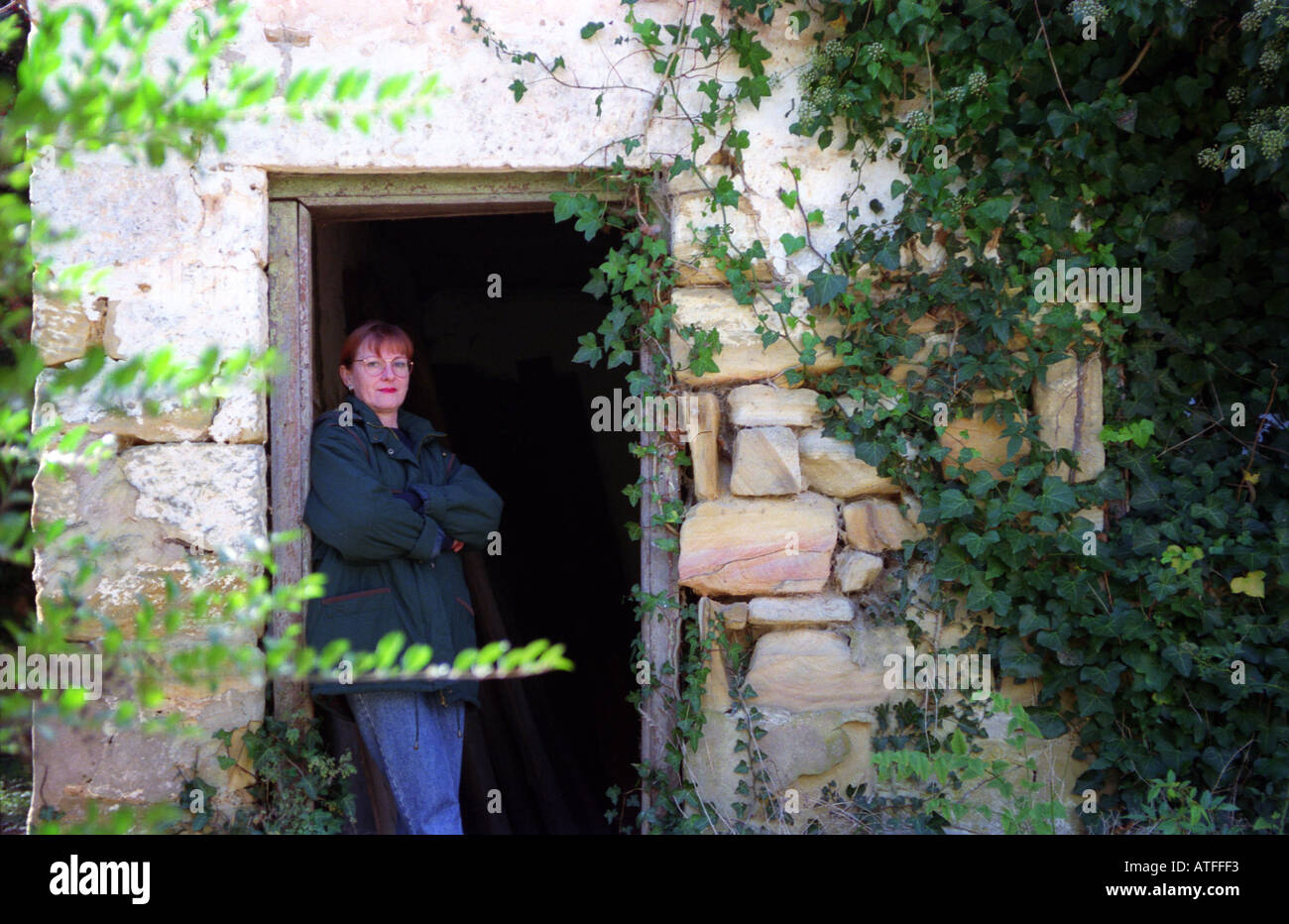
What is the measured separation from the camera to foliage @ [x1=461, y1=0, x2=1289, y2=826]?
3.46m

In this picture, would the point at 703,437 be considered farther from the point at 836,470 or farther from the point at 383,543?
the point at 383,543

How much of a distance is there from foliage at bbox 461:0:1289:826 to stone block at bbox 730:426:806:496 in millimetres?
183

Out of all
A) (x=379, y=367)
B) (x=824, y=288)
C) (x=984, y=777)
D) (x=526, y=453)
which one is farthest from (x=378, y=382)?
(x=526, y=453)

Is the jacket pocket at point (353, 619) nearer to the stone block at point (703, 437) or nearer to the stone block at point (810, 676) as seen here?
the stone block at point (703, 437)

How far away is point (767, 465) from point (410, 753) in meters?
1.39

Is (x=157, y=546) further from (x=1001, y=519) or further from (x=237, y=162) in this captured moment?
(x=1001, y=519)

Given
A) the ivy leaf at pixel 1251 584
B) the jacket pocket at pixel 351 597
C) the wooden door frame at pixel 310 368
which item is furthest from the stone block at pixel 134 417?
the ivy leaf at pixel 1251 584

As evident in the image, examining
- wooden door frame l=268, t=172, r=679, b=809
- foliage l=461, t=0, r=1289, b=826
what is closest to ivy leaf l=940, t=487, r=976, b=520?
foliage l=461, t=0, r=1289, b=826

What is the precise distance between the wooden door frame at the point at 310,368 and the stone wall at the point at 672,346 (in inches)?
3.5

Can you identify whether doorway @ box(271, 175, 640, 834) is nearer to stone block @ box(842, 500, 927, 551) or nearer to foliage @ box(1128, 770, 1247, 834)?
stone block @ box(842, 500, 927, 551)

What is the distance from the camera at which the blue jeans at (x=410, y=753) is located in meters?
3.51

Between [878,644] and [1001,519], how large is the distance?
0.52 metres

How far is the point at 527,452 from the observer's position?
6391mm
